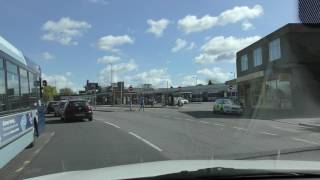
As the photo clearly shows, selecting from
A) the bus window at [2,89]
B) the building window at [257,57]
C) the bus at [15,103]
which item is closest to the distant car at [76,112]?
the bus at [15,103]

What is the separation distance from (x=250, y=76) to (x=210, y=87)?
282 ft

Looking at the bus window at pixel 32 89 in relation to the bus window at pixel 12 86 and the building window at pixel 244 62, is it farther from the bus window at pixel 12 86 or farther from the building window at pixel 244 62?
the building window at pixel 244 62

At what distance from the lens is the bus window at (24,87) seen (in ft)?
49.5

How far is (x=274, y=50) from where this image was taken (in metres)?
51.5

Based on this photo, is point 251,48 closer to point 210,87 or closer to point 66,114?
point 66,114

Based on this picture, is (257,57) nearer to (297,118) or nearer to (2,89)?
(297,118)

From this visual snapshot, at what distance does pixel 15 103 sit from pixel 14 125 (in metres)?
0.68

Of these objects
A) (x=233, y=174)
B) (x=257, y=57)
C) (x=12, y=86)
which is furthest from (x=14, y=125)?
(x=257, y=57)

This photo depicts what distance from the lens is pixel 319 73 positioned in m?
46.6

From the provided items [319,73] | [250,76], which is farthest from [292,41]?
[250,76]

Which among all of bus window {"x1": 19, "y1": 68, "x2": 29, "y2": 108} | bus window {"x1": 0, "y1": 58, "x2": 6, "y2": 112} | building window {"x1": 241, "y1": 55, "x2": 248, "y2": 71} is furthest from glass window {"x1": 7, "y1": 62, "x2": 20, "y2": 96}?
building window {"x1": 241, "y1": 55, "x2": 248, "y2": 71}

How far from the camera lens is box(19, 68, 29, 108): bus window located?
15.1 metres

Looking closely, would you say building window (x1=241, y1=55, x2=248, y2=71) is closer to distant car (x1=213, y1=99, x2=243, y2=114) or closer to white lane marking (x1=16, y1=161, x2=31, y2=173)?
distant car (x1=213, y1=99, x2=243, y2=114)

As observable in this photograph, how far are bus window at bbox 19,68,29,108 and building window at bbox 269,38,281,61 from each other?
119 feet
